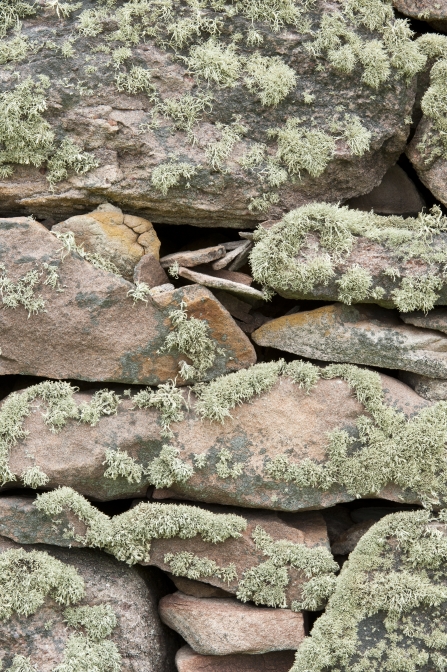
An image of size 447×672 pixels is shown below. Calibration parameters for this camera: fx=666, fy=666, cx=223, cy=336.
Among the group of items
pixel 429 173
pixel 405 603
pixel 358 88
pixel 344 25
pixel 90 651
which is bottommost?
pixel 90 651

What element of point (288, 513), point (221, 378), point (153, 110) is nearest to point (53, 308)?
point (221, 378)

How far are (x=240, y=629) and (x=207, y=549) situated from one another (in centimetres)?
65

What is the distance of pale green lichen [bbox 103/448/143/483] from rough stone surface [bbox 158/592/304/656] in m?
1.15

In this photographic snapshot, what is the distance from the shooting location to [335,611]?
5074 mm

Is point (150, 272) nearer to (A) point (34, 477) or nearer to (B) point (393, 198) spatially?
(A) point (34, 477)

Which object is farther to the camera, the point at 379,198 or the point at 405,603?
the point at 379,198

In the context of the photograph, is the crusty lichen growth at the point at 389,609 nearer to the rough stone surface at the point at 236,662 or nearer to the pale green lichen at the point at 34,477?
the rough stone surface at the point at 236,662

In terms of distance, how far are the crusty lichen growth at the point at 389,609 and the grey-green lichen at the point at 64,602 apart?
4.85 feet

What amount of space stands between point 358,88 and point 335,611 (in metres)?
4.37

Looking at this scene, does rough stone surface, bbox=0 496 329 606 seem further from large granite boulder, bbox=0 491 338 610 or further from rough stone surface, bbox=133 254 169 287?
rough stone surface, bbox=133 254 169 287

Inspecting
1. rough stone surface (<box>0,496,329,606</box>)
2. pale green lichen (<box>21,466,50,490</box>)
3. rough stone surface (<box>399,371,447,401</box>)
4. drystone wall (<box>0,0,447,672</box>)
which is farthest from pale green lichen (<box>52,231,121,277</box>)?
rough stone surface (<box>399,371,447,401</box>)

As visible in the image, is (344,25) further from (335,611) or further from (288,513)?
(335,611)

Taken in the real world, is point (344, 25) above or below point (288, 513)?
above

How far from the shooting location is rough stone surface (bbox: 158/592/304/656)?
514 centimetres
